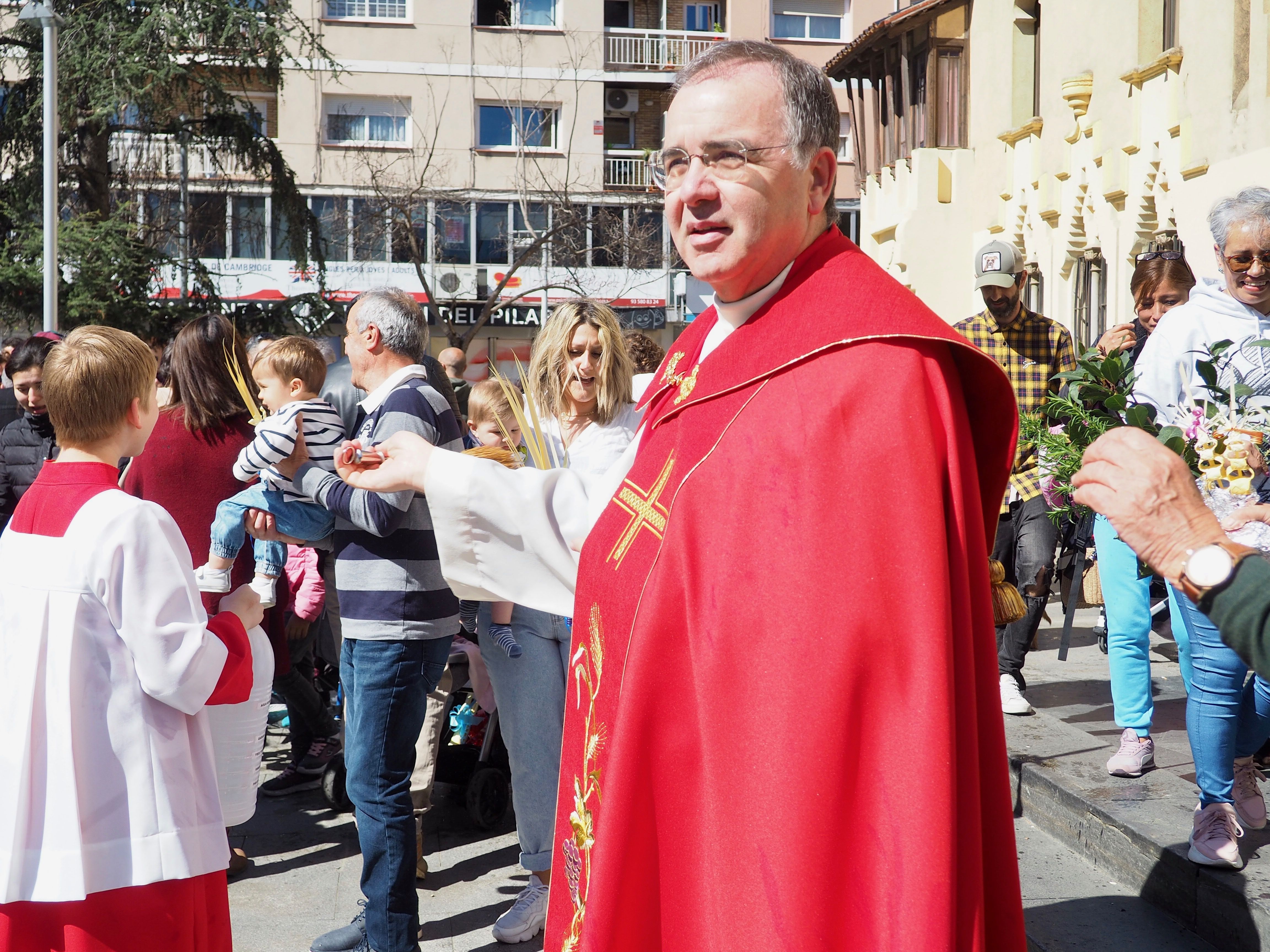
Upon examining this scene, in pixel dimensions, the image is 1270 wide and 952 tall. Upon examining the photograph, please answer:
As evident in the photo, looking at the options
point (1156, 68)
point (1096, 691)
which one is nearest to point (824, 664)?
point (1096, 691)

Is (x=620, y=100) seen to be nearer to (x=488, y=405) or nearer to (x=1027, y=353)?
(x=1027, y=353)

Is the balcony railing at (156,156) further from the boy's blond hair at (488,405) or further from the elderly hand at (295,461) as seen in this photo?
the elderly hand at (295,461)

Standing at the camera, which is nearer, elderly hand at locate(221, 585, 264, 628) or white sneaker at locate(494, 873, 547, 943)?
elderly hand at locate(221, 585, 264, 628)

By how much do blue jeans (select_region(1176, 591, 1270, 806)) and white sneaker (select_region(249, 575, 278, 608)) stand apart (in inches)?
116

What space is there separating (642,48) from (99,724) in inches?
1382

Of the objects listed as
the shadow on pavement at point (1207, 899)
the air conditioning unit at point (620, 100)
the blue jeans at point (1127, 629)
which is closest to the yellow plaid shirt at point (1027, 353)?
the blue jeans at point (1127, 629)

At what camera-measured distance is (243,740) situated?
11.6 ft

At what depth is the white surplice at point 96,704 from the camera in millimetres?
2621

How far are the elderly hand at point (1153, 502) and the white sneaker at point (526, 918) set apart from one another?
9.48 ft

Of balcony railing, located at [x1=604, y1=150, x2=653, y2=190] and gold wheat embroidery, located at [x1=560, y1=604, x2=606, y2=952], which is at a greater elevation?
balcony railing, located at [x1=604, y1=150, x2=653, y2=190]

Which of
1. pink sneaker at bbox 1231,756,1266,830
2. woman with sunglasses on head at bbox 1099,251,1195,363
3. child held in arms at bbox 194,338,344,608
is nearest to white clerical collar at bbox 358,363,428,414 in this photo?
child held in arms at bbox 194,338,344,608

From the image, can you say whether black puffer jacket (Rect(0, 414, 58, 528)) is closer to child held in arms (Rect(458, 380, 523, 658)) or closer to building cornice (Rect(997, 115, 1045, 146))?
child held in arms (Rect(458, 380, 523, 658))

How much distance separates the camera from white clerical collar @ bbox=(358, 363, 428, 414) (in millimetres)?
3977

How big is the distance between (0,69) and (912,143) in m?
14.4
